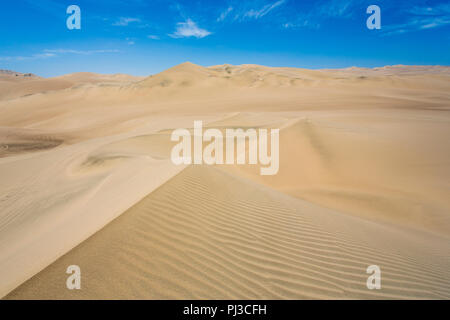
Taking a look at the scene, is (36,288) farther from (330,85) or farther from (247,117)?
(330,85)

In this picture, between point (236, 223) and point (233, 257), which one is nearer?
point (233, 257)

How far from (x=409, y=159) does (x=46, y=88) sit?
6433cm

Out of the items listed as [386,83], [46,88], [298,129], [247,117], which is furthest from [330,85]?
[46,88]

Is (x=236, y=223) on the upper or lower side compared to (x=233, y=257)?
upper

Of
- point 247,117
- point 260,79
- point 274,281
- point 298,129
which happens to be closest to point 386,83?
point 260,79

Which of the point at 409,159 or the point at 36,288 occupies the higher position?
the point at 409,159

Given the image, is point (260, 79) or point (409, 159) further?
point (260, 79)

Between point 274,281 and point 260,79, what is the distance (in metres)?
38.8

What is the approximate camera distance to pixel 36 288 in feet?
6.20

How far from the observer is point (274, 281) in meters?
2.29
